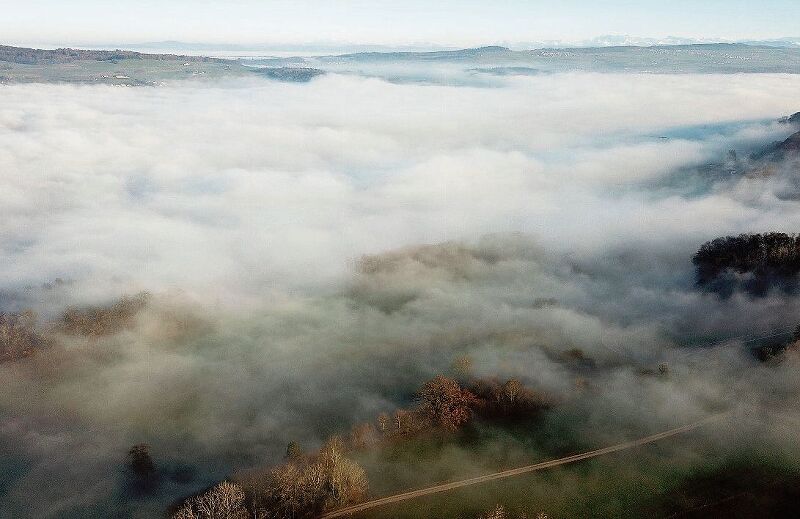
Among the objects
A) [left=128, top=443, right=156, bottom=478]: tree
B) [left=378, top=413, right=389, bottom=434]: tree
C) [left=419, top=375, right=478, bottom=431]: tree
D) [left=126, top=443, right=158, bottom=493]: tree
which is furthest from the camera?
[left=419, top=375, right=478, bottom=431]: tree

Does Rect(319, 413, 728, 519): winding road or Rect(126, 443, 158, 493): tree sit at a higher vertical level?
Rect(319, 413, 728, 519): winding road

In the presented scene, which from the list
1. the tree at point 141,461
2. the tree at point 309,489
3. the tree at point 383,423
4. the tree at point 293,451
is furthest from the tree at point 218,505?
the tree at point 383,423

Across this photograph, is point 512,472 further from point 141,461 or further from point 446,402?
point 141,461

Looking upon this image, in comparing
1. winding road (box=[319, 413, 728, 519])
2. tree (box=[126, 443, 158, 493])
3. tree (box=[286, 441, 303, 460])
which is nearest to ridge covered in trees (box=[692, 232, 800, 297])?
winding road (box=[319, 413, 728, 519])

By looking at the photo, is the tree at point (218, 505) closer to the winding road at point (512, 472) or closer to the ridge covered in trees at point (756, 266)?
the winding road at point (512, 472)

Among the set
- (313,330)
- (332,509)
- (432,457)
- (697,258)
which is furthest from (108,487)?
(697,258)

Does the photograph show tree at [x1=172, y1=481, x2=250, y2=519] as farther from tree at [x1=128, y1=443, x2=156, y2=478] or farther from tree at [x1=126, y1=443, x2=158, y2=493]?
tree at [x1=128, y1=443, x2=156, y2=478]

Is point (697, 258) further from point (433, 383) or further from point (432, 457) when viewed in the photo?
point (432, 457)
